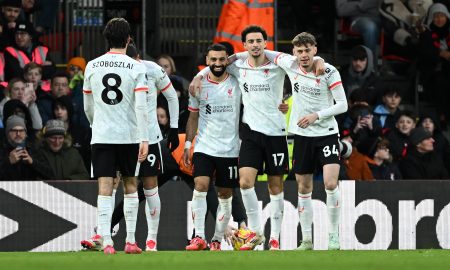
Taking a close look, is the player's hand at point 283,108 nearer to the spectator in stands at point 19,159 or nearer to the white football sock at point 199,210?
the white football sock at point 199,210

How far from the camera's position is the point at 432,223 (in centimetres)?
1883

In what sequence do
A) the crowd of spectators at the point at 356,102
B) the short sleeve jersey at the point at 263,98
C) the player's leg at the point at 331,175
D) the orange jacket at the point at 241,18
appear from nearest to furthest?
the player's leg at the point at 331,175 < the short sleeve jersey at the point at 263,98 < the crowd of spectators at the point at 356,102 < the orange jacket at the point at 241,18

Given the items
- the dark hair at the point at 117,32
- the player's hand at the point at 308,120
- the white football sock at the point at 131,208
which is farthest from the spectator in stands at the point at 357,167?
the dark hair at the point at 117,32

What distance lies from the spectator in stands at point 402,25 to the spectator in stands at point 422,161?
2863 mm

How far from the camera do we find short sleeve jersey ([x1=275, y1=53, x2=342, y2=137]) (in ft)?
53.1

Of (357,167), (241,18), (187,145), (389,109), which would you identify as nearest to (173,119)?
(187,145)

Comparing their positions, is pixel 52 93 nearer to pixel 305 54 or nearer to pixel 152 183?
pixel 152 183

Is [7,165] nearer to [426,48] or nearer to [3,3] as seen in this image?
[3,3]

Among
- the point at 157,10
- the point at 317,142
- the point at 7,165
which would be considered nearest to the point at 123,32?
the point at 317,142

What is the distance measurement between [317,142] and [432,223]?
313cm

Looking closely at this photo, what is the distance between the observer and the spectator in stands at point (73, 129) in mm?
19969

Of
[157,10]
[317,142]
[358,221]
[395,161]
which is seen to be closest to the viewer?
[317,142]

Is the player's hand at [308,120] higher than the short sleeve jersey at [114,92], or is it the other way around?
the short sleeve jersey at [114,92]

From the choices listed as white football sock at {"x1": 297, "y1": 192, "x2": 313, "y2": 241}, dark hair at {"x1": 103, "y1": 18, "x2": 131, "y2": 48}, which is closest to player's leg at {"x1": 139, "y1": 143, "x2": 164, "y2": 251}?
dark hair at {"x1": 103, "y1": 18, "x2": 131, "y2": 48}
